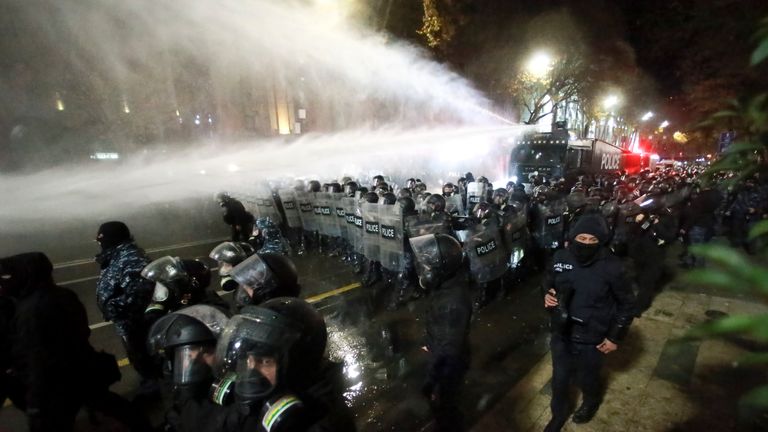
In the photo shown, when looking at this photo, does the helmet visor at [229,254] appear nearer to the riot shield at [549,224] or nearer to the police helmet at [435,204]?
the police helmet at [435,204]

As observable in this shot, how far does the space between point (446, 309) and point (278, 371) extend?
1.80 meters

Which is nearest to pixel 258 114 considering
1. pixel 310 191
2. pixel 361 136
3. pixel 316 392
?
pixel 361 136

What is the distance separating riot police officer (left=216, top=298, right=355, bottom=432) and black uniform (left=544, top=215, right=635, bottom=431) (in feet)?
7.16

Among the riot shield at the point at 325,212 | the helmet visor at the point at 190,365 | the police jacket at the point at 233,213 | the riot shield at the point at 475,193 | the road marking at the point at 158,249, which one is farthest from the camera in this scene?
the riot shield at the point at 475,193

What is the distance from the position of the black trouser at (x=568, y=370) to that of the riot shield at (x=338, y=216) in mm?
5848

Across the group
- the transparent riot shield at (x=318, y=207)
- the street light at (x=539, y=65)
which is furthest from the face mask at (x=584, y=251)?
the street light at (x=539, y=65)

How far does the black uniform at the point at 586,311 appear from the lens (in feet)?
10.3

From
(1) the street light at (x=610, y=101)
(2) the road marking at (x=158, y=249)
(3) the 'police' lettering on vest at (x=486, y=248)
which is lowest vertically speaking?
(2) the road marking at (x=158, y=249)

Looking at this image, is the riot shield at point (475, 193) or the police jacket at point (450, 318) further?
the riot shield at point (475, 193)

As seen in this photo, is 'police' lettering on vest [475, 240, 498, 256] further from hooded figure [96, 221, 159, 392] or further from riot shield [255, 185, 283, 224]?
riot shield [255, 185, 283, 224]

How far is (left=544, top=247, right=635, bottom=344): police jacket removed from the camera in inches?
123

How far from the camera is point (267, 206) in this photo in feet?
35.2

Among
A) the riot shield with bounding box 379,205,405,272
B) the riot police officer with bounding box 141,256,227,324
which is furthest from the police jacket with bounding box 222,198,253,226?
the riot police officer with bounding box 141,256,227,324

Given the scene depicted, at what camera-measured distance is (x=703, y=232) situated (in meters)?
8.15
